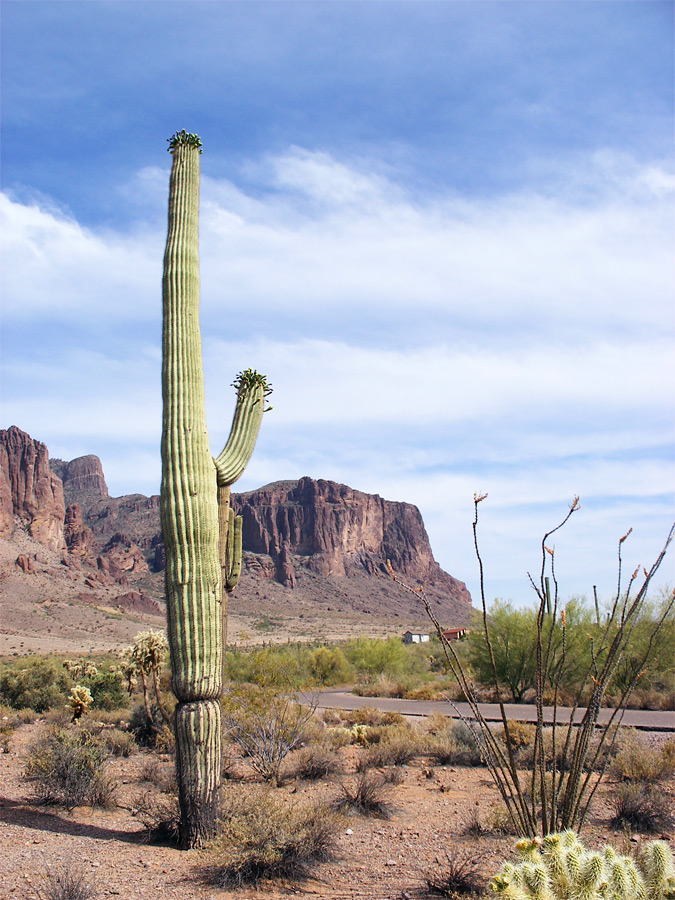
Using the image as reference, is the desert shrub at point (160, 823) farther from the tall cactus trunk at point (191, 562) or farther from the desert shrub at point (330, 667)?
the desert shrub at point (330, 667)

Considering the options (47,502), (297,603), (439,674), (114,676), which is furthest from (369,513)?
(114,676)

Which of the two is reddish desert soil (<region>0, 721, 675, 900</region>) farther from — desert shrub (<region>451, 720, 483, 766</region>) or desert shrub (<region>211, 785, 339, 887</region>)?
desert shrub (<region>451, 720, 483, 766</region>)

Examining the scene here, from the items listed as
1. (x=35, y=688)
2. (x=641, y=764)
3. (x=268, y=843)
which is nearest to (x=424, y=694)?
(x=35, y=688)

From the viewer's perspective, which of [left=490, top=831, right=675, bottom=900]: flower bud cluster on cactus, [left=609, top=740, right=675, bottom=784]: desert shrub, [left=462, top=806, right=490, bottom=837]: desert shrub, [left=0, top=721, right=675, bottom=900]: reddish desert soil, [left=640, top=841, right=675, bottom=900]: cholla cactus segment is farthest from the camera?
[left=609, top=740, right=675, bottom=784]: desert shrub

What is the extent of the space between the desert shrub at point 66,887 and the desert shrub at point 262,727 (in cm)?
452

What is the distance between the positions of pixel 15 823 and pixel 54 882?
10.0ft

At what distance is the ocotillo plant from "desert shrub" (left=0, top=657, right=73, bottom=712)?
44.3 ft

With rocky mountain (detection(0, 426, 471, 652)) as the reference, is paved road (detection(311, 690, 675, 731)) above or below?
below

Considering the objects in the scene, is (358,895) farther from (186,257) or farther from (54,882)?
(186,257)

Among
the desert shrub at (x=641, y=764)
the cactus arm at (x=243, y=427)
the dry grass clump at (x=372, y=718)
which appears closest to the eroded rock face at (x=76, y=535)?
the dry grass clump at (x=372, y=718)

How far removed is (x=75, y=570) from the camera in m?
82.0

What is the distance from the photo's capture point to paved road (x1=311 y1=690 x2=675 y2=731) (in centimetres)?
1494

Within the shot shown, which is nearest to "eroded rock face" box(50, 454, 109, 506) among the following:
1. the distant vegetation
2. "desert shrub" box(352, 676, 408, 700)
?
"desert shrub" box(352, 676, 408, 700)

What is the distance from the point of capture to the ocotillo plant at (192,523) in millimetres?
7500
